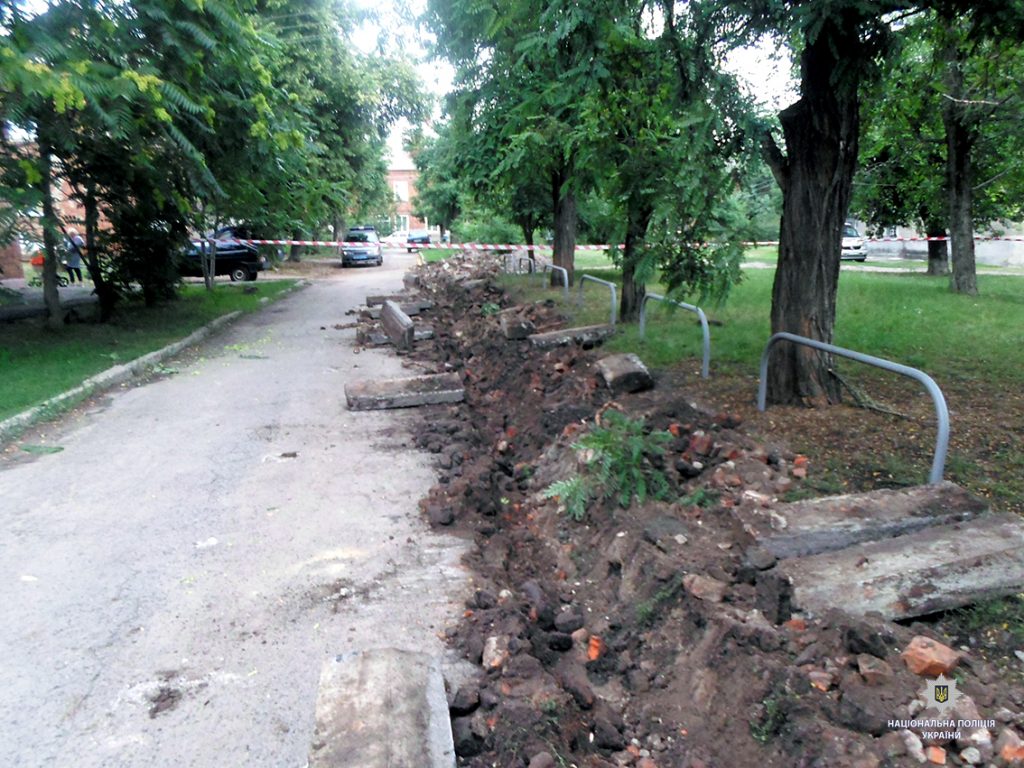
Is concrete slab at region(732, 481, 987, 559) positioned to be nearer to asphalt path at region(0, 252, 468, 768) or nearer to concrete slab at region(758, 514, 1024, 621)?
concrete slab at region(758, 514, 1024, 621)

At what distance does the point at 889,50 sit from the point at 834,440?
292 cm

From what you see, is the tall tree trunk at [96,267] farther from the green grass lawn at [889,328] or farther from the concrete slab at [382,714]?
the concrete slab at [382,714]

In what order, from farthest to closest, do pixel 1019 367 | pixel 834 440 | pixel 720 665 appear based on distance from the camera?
1. pixel 1019 367
2. pixel 834 440
3. pixel 720 665

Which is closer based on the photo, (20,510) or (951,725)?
(951,725)

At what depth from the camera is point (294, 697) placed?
3.51 metres

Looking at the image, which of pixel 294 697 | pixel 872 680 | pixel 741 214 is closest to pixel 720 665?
pixel 872 680

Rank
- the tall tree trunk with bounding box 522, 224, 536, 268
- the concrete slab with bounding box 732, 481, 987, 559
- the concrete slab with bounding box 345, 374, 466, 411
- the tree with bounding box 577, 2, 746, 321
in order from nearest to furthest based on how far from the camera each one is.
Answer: the concrete slab with bounding box 732, 481, 987, 559
the tree with bounding box 577, 2, 746, 321
the concrete slab with bounding box 345, 374, 466, 411
the tall tree trunk with bounding box 522, 224, 536, 268

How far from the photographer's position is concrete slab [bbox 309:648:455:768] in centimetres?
283

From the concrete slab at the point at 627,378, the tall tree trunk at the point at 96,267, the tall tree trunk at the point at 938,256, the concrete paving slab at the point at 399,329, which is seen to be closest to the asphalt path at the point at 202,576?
the concrete slab at the point at 627,378

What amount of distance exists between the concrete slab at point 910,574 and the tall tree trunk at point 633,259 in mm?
3183

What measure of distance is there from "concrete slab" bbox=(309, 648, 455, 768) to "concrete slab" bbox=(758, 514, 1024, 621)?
1.59 metres

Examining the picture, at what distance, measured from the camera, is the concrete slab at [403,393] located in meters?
8.54

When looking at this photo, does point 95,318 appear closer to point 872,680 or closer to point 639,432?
point 639,432

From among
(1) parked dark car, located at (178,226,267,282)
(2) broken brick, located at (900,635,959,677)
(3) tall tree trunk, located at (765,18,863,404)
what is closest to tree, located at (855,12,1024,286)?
(3) tall tree trunk, located at (765,18,863,404)
